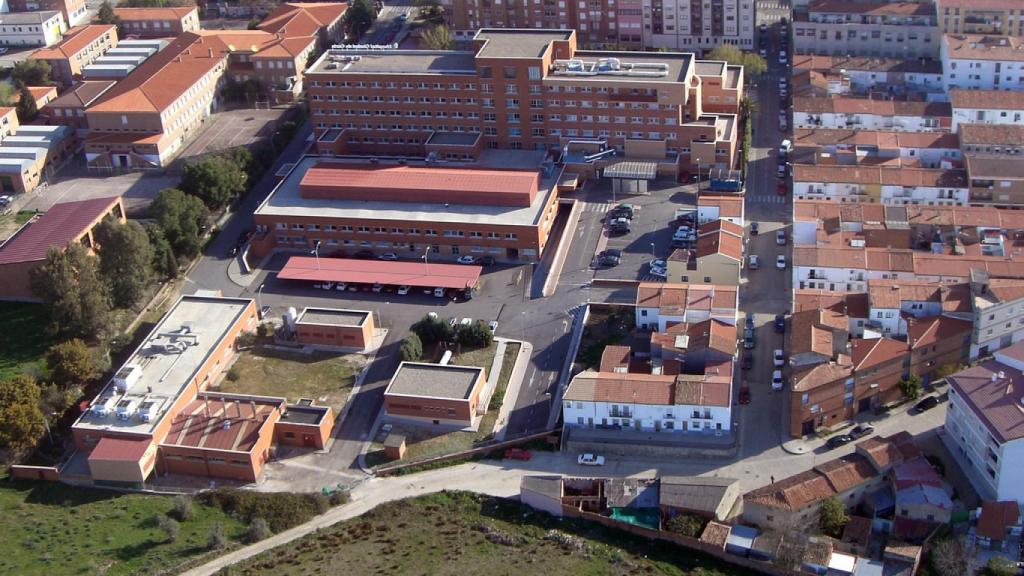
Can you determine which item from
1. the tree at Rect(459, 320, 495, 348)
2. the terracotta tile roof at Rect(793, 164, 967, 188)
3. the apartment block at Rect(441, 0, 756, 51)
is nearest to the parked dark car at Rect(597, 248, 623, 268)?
the tree at Rect(459, 320, 495, 348)

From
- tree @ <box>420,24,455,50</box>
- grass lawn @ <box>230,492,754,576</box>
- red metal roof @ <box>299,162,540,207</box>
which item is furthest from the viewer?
tree @ <box>420,24,455,50</box>

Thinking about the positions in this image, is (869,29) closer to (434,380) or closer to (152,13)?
(434,380)

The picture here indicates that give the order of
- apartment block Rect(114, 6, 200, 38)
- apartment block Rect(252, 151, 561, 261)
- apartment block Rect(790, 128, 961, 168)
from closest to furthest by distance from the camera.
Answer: apartment block Rect(252, 151, 561, 261)
apartment block Rect(790, 128, 961, 168)
apartment block Rect(114, 6, 200, 38)

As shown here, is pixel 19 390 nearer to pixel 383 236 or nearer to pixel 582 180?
pixel 383 236

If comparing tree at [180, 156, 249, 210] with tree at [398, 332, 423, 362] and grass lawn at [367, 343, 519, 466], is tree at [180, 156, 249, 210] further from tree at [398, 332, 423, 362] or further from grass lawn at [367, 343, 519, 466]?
grass lawn at [367, 343, 519, 466]

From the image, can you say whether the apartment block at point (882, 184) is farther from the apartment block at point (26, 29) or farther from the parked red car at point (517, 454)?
the apartment block at point (26, 29)

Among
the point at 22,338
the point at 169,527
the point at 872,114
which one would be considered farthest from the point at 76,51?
the point at 872,114

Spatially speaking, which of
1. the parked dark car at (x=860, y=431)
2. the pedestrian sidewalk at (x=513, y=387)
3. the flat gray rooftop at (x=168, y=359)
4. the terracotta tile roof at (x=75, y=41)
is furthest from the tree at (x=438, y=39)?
the parked dark car at (x=860, y=431)
